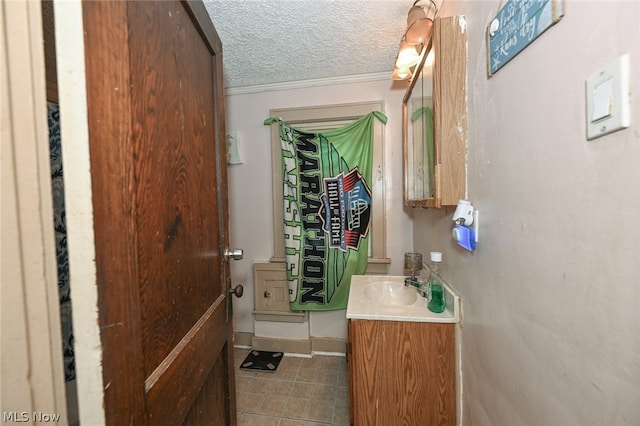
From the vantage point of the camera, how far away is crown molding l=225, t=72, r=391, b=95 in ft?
5.92

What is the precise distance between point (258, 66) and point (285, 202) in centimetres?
101

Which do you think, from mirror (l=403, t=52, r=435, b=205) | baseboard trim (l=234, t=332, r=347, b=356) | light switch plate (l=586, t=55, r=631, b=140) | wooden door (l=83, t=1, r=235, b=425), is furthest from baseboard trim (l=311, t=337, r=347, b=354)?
light switch plate (l=586, t=55, r=631, b=140)

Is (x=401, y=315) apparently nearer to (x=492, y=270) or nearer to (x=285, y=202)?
(x=492, y=270)

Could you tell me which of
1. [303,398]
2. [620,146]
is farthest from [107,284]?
[303,398]

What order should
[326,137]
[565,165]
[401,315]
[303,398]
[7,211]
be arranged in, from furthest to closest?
[326,137], [303,398], [401,315], [565,165], [7,211]

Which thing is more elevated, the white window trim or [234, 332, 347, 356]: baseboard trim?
the white window trim

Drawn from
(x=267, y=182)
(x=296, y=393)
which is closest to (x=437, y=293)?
(x=296, y=393)

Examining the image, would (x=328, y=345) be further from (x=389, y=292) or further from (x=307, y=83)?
(x=307, y=83)

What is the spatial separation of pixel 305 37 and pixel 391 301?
1.68 m

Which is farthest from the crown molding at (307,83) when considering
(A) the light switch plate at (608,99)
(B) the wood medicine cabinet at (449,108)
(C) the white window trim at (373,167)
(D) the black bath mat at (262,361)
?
(D) the black bath mat at (262,361)

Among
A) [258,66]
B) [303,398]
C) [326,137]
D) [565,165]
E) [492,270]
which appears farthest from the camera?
[326,137]

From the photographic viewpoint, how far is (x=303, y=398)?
152 cm

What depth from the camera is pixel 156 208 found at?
51 centimetres

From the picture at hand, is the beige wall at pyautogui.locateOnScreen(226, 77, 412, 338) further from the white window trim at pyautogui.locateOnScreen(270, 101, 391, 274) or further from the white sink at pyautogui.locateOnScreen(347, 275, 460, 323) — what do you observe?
the white sink at pyautogui.locateOnScreen(347, 275, 460, 323)
